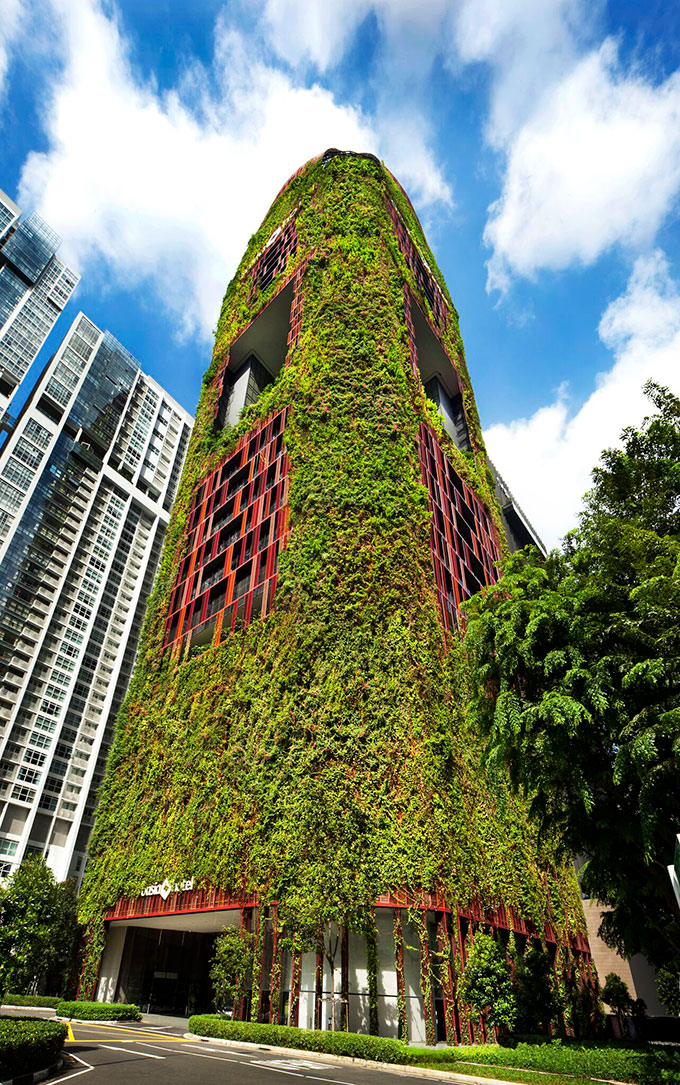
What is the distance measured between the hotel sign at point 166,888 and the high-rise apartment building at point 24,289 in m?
74.4

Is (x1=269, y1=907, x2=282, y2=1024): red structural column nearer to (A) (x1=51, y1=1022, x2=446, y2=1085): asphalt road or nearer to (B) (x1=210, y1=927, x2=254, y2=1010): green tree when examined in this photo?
(B) (x1=210, y1=927, x2=254, y2=1010): green tree

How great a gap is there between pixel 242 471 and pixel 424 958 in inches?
1260

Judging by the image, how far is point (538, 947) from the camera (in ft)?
97.8

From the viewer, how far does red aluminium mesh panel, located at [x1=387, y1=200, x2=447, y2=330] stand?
5278 centimetres

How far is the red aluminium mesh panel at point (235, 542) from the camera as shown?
36625mm

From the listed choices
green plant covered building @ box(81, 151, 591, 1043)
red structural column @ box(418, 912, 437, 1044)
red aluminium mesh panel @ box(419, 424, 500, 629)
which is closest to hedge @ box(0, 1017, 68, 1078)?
green plant covered building @ box(81, 151, 591, 1043)

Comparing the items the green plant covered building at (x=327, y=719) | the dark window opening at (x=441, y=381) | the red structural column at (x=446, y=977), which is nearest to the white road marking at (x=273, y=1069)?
the green plant covered building at (x=327, y=719)

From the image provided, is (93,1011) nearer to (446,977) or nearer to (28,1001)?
(28,1001)

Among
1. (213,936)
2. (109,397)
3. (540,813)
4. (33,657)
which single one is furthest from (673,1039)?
(109,397)

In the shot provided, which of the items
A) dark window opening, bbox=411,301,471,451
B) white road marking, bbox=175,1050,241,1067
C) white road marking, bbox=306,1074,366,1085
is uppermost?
dark window opening, bbox=411,301,471,451

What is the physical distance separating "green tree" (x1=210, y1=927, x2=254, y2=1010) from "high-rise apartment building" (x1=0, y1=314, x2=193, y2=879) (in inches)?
1992

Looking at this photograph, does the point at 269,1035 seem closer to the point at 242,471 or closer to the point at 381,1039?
the point at 381,1039

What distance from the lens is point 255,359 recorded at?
192ft

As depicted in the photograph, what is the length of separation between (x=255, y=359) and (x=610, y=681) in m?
50.1
